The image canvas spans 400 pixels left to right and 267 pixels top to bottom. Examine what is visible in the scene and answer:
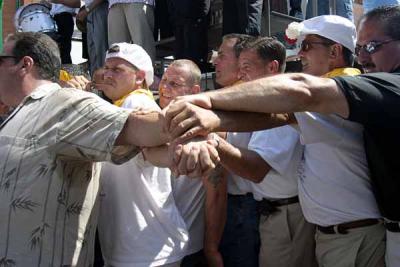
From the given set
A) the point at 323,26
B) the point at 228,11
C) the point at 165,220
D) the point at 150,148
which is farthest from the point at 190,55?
the point at 150,148

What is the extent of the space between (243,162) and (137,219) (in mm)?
603

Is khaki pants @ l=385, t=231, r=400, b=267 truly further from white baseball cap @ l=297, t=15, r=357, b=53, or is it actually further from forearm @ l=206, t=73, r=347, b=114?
white baseball cap @ l=297, t=15, r=357, b=53

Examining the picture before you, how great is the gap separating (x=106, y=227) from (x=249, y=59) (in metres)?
1.48

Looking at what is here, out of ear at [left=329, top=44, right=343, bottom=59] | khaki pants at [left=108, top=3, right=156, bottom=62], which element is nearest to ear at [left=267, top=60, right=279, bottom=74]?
ear at [left=329, top=44, right=343, bottom=59]

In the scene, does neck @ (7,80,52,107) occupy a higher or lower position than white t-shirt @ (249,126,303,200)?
higher

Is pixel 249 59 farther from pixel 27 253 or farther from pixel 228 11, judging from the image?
pixel 27 253


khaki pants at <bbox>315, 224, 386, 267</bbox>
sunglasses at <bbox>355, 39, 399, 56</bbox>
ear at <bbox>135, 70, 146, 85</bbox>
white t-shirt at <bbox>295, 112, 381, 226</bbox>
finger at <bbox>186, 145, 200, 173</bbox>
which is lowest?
khaki pants at <bbox>315, 224, 386, 267</bbox>

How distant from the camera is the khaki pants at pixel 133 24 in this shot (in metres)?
5.38

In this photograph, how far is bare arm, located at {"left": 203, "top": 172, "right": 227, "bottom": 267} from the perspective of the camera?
2.99 metres

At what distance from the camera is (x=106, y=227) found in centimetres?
273

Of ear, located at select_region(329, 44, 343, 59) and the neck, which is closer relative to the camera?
the neck

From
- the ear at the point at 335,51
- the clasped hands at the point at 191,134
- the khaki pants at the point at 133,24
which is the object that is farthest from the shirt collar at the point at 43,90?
the khaki pants at the point at 133,24

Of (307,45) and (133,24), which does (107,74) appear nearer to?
(307,45)

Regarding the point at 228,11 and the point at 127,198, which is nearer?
the point at 127,198
